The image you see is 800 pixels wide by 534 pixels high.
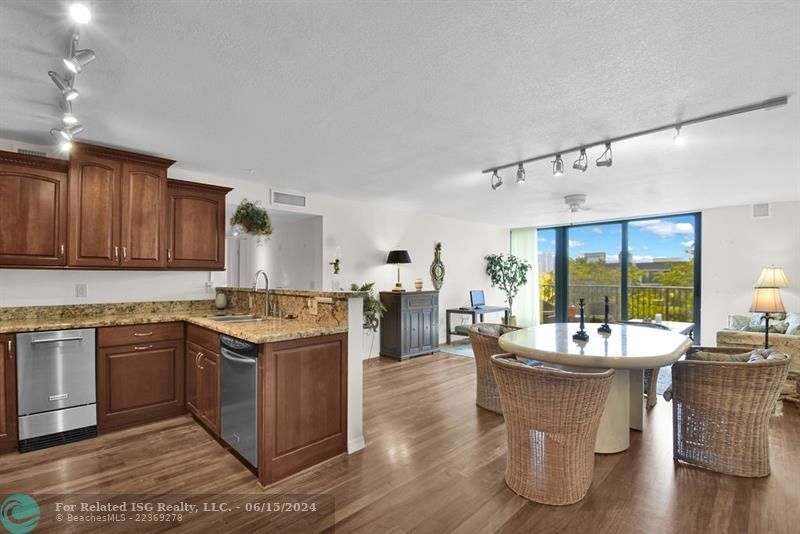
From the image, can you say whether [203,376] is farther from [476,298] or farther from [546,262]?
[546,262]

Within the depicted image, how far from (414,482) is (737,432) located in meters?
2.06

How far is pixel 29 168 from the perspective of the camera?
2.96 metres

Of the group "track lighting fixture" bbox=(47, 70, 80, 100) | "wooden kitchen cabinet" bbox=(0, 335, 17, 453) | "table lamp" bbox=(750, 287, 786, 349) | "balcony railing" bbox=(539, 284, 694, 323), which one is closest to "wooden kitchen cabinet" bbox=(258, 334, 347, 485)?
"track lighting fixture" bbox=(47, 70, 80, 100)

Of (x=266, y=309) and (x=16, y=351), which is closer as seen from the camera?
(x=16, y=351)

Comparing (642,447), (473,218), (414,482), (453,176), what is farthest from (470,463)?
(473,218)

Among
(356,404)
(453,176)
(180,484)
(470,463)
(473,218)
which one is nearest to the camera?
(180,484)

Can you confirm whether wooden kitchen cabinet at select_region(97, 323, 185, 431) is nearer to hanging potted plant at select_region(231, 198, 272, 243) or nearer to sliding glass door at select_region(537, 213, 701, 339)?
hanging potted plant at select_region(231, 198, 272, 243)

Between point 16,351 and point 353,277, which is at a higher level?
point 353,277

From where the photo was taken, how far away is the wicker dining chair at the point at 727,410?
2336 mm

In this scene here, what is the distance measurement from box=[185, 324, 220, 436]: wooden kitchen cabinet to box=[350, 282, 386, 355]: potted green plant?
7.63 ft

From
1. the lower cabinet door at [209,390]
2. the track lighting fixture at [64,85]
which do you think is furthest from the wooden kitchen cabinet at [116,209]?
the track lighting fixture at [64,85]

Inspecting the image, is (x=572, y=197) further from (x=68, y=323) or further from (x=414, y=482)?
(x=68, y=323)

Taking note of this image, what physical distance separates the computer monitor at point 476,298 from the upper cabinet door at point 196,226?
4.55 m

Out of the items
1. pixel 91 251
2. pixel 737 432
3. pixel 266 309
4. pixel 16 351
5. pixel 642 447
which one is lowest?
Answer: pixel 642 447
